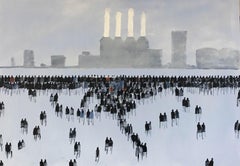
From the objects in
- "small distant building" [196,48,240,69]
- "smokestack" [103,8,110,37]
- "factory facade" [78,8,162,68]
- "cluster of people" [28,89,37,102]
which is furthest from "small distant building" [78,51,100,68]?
"small distant building" [196,48,240,69]

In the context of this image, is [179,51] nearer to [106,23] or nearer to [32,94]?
[106,23]

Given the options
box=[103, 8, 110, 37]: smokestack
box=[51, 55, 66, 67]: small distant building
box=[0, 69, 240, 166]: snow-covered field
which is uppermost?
box=[103, 8, 110, 37]: smokestack

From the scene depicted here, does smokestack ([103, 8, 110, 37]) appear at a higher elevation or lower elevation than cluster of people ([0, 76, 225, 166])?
higher

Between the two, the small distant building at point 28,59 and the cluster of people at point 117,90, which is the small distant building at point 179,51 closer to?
the cluster of people at point 117,90

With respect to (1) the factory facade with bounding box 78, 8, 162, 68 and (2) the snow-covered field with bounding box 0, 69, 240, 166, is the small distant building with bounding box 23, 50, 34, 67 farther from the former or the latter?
(1) the factory facade with bounding box 78, 8, 162, 68

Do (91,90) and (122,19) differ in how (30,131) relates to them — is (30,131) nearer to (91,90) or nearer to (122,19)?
(91,90)

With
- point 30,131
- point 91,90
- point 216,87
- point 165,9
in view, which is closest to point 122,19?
point 165,9

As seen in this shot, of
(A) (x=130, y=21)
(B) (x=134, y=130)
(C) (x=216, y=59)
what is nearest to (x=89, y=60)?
(A) (x=130, y=21)
